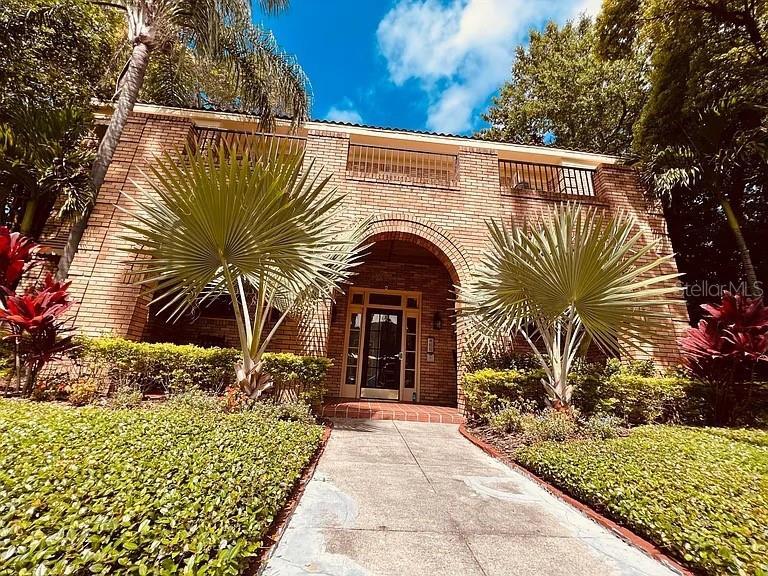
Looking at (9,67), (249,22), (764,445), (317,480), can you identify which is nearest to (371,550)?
(317,480)

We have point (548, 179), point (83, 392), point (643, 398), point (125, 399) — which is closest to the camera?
point (125, 399)

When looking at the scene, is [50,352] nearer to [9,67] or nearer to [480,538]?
[480,538]

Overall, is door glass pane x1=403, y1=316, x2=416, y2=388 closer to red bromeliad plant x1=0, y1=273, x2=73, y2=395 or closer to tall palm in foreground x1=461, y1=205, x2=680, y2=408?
tall palm in foreground x1=461, y1=205, x2=680, y2=408

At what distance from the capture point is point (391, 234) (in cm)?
754

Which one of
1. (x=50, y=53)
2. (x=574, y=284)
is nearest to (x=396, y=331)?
(x=574, y=284)

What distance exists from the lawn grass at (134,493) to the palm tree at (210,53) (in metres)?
4.96

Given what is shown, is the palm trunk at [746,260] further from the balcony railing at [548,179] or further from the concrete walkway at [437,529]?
the concrete walkway at [437,529]

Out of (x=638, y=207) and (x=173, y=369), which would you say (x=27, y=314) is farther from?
(x=638, y=207)

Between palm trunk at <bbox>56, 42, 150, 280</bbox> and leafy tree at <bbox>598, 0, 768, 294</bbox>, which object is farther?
leafy tree at <bbox>598, 0, 768, 294</bbox>

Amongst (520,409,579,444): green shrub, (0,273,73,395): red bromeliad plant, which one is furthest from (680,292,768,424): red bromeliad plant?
(0,273,73,395): red bromeliad plant

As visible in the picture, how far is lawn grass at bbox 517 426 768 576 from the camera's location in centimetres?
187

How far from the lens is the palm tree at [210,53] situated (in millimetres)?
6609

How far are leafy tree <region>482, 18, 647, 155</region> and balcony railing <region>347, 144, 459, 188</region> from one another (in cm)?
920

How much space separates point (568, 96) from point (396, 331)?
13.7m
